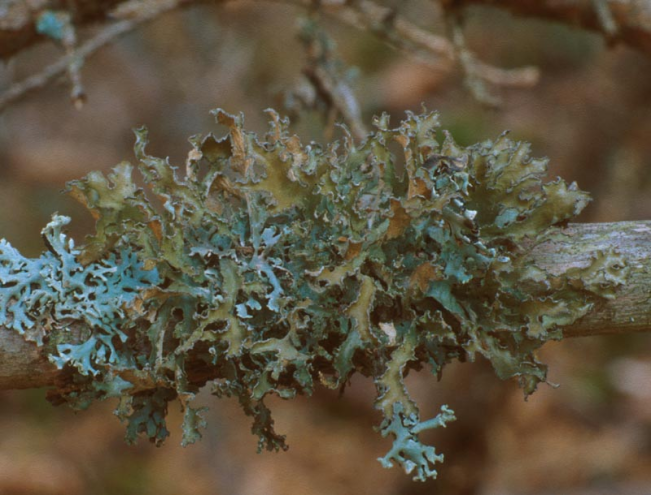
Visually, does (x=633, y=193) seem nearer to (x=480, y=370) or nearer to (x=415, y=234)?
(x=480, y=370)

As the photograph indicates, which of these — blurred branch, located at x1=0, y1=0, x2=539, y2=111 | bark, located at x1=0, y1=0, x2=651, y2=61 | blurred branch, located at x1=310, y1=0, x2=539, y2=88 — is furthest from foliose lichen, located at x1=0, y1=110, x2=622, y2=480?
blurred branch, located at x1=310, y1=0, x2=539, y2=88

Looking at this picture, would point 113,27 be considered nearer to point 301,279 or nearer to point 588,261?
point 301,279

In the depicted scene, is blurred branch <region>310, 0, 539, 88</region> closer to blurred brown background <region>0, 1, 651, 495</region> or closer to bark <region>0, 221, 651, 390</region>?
blurred brown background <region>0, 1, 651, 495</region>

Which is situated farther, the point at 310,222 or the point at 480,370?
the point at 480,370

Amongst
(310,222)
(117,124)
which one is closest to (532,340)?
(310,222)

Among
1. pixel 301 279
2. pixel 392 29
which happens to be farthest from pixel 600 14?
pixel 301 279

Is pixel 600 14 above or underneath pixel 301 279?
above
